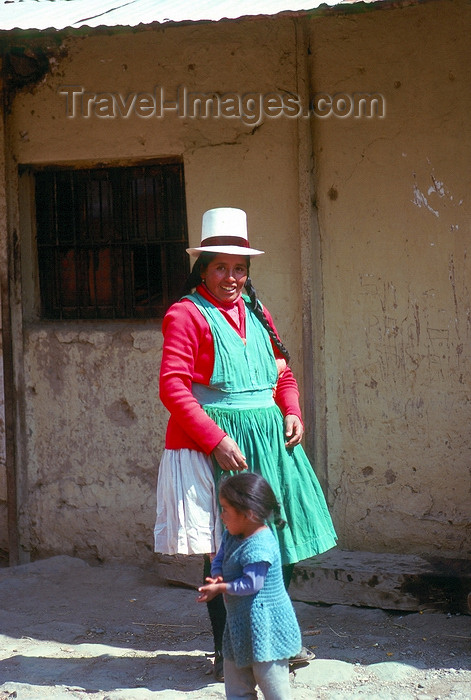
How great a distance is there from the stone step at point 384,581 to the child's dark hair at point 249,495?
A: 169 cm

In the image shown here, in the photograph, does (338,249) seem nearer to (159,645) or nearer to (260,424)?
(260,424)

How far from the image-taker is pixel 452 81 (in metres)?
4.47

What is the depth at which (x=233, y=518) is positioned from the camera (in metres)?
3.01

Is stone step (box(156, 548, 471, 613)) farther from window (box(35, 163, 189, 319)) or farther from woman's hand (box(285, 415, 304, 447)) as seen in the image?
window (box(35, 163, 189, 319))

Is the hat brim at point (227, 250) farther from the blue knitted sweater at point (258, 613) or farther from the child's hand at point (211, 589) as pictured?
the child's hand at point (211, 589)

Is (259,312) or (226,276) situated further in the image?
(259,312)

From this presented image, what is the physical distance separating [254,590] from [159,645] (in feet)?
4.80

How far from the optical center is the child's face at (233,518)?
3000 millimetres

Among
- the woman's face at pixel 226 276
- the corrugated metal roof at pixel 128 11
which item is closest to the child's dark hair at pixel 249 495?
the woman's face at pixel 226 276

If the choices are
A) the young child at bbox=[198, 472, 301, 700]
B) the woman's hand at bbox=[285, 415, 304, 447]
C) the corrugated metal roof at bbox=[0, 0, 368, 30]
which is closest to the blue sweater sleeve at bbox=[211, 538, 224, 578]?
the young child at bbox=[198, 472, 301, 700]

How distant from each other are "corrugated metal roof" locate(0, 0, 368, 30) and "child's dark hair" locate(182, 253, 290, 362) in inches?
41.7

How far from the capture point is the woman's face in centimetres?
360

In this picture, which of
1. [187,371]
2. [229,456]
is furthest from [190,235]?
[229,456]

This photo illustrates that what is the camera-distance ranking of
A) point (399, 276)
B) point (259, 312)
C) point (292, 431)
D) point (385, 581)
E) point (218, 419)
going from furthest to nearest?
point (399, 276) < point (385, 581) < point (259, 312) < point (292, 431) < point (218, 419)
